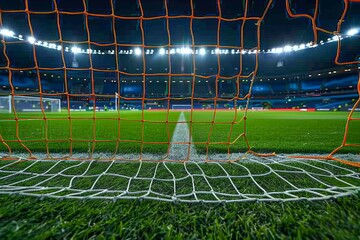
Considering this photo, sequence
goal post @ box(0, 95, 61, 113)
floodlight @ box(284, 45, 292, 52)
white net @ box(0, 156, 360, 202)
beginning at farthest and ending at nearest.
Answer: floodlight @ box(284, 45, 292, 52)
goal post @ box(0, 95, 61, 113)
white net @ box(0, 156, 360, 202)

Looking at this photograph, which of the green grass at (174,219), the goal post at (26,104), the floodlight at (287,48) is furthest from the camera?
the floodlight at (287,48)

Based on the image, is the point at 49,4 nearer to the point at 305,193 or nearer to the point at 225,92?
the point at 305,193

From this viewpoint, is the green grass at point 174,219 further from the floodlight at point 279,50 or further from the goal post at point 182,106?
the floodlight at point 279,50

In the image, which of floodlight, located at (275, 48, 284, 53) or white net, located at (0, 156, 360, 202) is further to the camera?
floodlight, located at (275, 48, 284, 53)

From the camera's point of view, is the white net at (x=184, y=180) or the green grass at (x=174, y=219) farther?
the white net at (x=184, y=180)

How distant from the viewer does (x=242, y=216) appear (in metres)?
0.61

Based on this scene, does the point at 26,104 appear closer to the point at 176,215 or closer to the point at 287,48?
the point at 176,215

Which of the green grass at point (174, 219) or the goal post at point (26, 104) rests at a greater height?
the goal post at point (26, 104)

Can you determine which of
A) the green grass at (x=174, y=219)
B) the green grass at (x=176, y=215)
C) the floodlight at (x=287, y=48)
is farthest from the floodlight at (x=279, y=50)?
the green grass at (x=174, y=219)

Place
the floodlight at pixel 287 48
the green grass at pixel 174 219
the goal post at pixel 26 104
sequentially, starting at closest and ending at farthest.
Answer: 1. the green grass at pixel 174 219
2. the goal post at pixel 26 104
3. the floodlight at pixel 287 48

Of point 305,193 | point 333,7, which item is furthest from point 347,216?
point 333,7

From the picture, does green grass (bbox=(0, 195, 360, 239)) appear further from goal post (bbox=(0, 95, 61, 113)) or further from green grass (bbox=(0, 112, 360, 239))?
goal post (bbox=(0, 95, 61, 113))

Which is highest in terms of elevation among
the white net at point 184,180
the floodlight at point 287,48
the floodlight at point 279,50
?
the floodlight at point 279,50

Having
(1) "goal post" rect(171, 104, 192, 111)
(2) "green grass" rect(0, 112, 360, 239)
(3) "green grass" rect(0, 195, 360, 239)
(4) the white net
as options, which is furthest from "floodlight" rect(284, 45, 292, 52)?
(3) "green grass" rect(0, 195, 360, 239)
